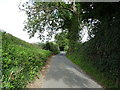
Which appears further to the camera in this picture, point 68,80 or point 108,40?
point 68,80

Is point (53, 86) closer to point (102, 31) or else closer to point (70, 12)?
point (102, 31)

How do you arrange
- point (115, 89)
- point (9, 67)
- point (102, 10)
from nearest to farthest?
point (9, 67)
point (115, 89)
point (102, 10)

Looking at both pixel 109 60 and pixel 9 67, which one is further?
pixel 109 60

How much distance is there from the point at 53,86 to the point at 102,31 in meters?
3.89

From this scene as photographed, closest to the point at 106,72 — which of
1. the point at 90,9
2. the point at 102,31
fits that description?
the point at 102,31

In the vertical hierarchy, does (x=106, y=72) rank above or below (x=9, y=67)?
below

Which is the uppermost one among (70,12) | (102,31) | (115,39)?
(70,12)

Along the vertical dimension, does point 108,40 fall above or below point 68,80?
above

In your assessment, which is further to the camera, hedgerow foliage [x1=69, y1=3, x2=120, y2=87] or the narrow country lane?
the narrow country lane

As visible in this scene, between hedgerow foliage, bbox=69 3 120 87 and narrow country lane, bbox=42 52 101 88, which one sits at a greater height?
hedgerow foliage, bbox=69 3 120 87

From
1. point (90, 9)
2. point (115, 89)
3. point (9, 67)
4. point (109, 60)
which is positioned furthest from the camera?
point (90, 9)

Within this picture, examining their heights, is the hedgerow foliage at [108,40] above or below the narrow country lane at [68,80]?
above

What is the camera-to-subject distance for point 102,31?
20.1ft

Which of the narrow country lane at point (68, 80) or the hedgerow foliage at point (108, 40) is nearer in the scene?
the hedgerow foliage at point (108, 40)
